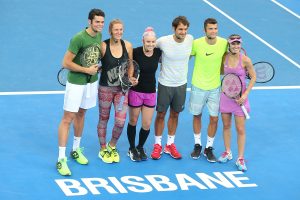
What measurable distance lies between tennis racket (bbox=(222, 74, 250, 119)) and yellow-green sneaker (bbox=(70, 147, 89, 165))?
238 centimetres

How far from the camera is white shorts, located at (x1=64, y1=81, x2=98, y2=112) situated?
433 inches

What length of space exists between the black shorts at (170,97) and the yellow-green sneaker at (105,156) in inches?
41.6

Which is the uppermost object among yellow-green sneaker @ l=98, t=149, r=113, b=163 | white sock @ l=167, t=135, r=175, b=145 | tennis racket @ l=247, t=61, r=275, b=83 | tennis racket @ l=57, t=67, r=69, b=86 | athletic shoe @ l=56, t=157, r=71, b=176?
tennis racket @ l=247, t=61, r=275, b=83

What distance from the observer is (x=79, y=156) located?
1163 centimetres

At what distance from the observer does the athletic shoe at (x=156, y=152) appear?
11.9 m

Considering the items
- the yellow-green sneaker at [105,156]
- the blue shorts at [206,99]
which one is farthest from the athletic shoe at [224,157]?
the yellow-green sneaker at [105,156]

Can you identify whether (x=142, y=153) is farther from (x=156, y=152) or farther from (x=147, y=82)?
(x=147, y=82)

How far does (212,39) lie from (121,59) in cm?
144

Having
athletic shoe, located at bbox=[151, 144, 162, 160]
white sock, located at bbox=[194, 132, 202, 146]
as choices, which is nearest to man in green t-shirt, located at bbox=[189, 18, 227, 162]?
white sock, located at bbox=[194, 132, 202, 146]

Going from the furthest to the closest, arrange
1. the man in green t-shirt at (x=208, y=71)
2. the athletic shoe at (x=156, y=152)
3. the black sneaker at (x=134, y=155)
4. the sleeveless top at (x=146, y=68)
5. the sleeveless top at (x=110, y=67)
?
the athletic shoe at (x=156, y=152)
the black sneaker at (x=134, y=155)
the man in green t-shirt at (x=208, y=71)
the sleeveless top at (x=146, y=68)
the sleeveless top at (x=110, y=67)

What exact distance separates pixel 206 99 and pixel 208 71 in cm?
47

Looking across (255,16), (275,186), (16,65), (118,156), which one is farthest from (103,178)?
(255,16)

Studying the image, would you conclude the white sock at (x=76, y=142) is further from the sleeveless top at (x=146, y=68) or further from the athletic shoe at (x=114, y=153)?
the sleeveless top at (x=146, y=68)

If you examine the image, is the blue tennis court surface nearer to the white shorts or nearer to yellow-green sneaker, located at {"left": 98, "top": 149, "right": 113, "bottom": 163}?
yellow-green sneaker, located at {"left": 98, "top": 149, "right": 113, "bottom": 163}
